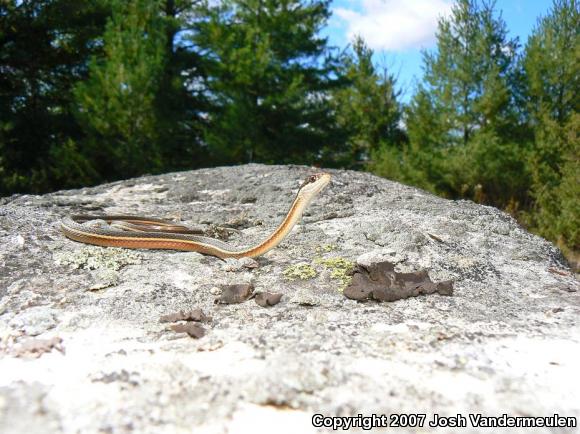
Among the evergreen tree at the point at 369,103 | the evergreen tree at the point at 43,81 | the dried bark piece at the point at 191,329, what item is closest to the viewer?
the dried bark piece at the point at 191,329

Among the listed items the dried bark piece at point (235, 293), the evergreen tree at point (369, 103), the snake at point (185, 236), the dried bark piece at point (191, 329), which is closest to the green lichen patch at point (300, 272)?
the snake at point (185, 236)

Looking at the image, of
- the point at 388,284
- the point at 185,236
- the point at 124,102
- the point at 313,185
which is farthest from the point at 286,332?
the point at 124,102

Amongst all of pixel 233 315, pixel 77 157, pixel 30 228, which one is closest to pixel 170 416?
pixel 233 315

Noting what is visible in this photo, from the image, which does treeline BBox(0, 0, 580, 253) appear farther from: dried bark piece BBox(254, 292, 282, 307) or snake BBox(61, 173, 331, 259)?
dried bark piece BBox(254, 292, 282, 307)

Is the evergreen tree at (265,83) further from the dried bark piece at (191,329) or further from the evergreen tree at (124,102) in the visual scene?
the dried bark piece at (191,329)

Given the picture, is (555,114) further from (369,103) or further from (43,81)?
(43,81)
